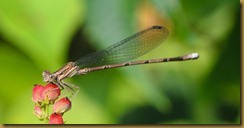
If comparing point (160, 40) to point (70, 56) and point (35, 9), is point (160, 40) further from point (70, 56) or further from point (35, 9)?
point (35, 9)

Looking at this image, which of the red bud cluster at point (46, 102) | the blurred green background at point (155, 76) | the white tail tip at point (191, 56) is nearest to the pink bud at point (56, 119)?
the red bud cluster at point (46, 102)

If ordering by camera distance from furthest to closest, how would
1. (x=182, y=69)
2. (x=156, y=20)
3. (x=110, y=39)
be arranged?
1. (x=182, y=69)
2. (x=156, y=20)
3. (x=110, y=39)

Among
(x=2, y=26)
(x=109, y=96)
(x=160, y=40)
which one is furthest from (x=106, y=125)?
(x=2, y=26)

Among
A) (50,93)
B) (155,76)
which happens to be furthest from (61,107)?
(155,76)

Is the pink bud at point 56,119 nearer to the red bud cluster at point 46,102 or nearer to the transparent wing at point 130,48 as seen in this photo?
the red bud cluster at point 46,102

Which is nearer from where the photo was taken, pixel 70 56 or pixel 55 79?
pixel 55 79

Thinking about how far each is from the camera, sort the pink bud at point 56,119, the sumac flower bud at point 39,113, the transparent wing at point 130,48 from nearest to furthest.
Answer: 1. the pink bud at point 56,119
2. the sumac flower bud at point 39,113
3. the transparent wing at point 130,48

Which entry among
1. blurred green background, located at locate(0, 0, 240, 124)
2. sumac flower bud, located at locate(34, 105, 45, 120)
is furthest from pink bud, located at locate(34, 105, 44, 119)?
blurred green background, located at locate(0, 0, 240, 124)

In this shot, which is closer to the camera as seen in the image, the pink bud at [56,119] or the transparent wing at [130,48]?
the pink bud at [56,119]
